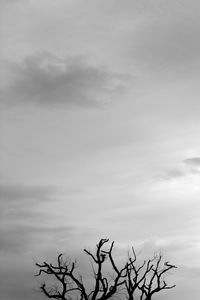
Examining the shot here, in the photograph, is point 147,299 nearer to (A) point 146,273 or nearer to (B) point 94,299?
(A) point 146,273

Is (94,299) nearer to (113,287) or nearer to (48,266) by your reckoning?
(113,287)

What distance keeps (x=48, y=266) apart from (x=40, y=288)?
1684 millimetres

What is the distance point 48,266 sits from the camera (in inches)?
1453

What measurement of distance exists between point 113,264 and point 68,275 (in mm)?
3346

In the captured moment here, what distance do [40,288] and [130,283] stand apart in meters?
6.46

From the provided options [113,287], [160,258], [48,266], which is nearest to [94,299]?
[113,287]

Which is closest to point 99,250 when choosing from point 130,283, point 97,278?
point 97,278

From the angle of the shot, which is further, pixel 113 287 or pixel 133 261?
→ pixel 133 261

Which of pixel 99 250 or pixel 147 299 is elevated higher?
pixel 99 250

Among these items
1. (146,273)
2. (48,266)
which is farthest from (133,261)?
(48,266)

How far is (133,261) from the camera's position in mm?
38875

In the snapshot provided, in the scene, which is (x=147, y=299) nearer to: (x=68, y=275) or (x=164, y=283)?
(x=164, y=283)

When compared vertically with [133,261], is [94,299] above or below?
below

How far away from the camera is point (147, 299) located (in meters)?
38.8
